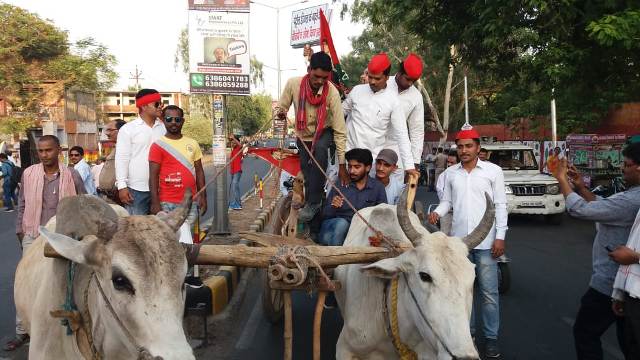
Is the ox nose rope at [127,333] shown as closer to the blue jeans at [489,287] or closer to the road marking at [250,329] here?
the road marking at [250,329]

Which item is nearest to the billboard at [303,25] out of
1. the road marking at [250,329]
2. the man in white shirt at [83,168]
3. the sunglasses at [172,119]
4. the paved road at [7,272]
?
the paved road at [7,272]

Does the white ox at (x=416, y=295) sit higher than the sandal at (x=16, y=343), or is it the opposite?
the white ox at (x=416, y=295)

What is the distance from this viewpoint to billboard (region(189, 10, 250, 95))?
8883mm

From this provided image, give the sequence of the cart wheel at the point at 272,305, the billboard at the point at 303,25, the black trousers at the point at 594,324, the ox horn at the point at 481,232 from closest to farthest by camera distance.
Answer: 1. the ox horn at the point at 481,232
2. the black trousers at the point at 594,324
3. the cart wheel at the point at 272,305
4. the billboard at the point at 303,25

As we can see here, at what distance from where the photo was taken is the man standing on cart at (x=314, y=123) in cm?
492

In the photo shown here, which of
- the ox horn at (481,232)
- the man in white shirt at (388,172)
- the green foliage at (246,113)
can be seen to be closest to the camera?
the ox horn at (481,232)

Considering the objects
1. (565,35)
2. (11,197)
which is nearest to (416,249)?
(565,35)

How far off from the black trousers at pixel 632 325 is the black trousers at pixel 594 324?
1.28 ft

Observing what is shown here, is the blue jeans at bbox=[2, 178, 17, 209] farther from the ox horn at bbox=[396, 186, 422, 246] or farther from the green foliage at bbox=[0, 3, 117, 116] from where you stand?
the ox horn at bbox=[396, 186, 422, 246]

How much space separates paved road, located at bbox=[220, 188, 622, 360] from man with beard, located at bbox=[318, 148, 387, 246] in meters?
1.18

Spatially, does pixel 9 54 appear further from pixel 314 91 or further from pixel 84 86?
pixel 314 91

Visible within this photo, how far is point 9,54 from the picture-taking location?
1009 inches

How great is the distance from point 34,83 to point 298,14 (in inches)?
548

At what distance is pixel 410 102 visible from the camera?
5.55 metres
